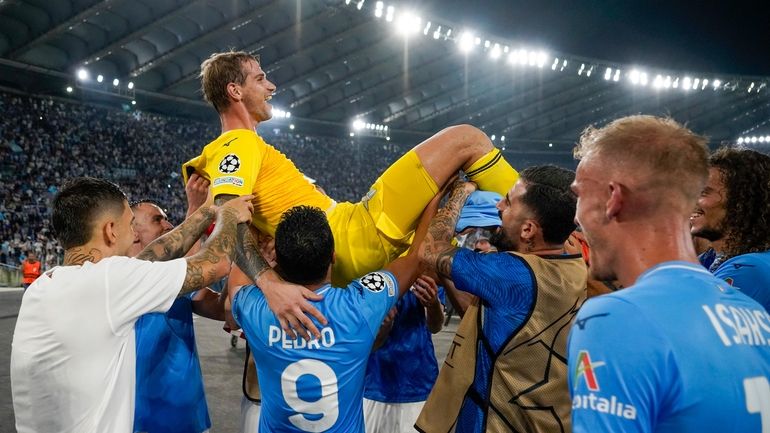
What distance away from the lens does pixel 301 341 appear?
9.12 ft

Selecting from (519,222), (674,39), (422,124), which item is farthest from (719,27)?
(519,222)

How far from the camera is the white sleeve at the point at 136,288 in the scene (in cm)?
247

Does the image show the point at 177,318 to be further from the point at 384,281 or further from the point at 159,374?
the point at 384,281

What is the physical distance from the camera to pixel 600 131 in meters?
1.60

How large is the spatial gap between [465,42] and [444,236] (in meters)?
24.9

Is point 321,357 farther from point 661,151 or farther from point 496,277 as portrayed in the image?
point 661,151

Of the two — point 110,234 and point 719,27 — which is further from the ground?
point 719,27

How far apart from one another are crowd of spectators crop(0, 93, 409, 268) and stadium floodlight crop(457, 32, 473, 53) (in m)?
11.3

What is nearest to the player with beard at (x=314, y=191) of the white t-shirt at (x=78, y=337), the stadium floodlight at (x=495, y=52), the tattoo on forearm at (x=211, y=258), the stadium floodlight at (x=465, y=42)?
the tattoo on forearm at (x=211, y=258)

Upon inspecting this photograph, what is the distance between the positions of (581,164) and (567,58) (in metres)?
29.5

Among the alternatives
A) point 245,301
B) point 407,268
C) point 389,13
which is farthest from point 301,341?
point 389,13

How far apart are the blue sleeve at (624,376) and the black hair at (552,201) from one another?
62.2 inches

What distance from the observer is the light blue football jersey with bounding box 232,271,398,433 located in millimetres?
2791

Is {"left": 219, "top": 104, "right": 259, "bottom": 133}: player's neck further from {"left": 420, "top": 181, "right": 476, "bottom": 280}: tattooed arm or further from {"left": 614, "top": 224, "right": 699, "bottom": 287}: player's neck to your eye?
{"left": 614, "top": 224, "right": 699, "bottom": 287}: player's neck
